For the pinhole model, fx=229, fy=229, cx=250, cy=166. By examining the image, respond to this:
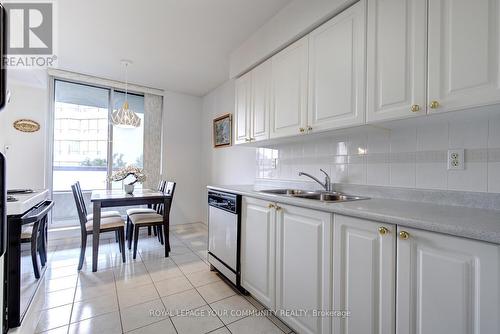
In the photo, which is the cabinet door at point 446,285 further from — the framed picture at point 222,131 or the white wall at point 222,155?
the framed picture at point 222,131

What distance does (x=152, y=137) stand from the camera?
4.17 metres

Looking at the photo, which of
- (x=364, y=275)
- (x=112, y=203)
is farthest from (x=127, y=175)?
(x=364, y=275)

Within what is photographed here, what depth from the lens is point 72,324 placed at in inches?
64.2

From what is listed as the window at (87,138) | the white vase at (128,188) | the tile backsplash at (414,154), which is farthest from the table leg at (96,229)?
the tile backsplash at (414,154)

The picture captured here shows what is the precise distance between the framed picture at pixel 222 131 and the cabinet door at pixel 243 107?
3.18ft

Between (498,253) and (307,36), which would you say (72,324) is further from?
(307,36)

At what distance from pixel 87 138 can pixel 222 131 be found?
85.2 inches

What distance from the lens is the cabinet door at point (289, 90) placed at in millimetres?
1813

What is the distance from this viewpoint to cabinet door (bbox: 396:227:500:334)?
77 cm

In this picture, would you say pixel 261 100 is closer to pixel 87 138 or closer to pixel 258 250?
pixel 258 250

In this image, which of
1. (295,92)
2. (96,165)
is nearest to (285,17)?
(295,92)

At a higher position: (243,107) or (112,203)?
(243,107)

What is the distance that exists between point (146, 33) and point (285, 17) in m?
1.46

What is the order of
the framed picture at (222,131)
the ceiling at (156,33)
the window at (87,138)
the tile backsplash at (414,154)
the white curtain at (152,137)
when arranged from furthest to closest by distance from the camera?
the white curtain at (152,137), the framed picture at (222,131), the window at (87,138), the ceiling at (156,33), the tile backsplash at (414,154)
